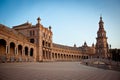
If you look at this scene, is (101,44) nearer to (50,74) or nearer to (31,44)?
(31,44)

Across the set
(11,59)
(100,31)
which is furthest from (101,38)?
(11,59)

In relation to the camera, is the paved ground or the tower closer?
the paved ground

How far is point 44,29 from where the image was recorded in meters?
52.7

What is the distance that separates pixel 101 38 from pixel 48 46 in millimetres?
41245

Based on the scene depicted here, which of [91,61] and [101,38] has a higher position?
[101,38]

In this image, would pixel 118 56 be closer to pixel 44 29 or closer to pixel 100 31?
pixel 100 31

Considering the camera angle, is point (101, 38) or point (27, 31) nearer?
point (27, 31)

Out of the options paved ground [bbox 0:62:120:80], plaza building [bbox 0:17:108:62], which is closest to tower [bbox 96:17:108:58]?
plaza building [bbox 0:17:108:62]

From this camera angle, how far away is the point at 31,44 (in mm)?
41438

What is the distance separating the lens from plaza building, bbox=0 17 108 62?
96.0 ft

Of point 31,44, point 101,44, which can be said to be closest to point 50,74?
point 31,44

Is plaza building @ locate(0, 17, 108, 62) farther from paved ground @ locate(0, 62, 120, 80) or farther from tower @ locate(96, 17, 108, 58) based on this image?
paved ground @ locate(0, 62, 120, 80)

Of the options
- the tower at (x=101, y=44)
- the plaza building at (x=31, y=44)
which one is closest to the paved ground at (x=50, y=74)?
the plaza building at (x=31, y=44)

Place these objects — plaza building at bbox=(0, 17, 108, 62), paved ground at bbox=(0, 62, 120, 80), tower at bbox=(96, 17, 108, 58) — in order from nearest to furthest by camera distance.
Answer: paved ground at bbox=(0, 62, 120, 80), plaza building at bbox=(0, 17, 108, 62), tower at bbox=(96, 17, 108, 58)
